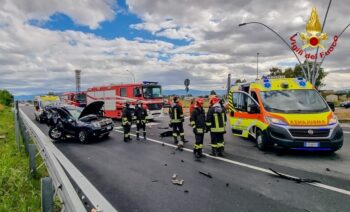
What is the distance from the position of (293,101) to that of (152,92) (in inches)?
522

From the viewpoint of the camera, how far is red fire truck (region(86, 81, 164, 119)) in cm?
2103

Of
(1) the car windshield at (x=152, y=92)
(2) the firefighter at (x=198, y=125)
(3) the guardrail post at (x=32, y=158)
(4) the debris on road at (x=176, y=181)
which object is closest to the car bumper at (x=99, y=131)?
(2) the firefighter at (x=198, y=125)

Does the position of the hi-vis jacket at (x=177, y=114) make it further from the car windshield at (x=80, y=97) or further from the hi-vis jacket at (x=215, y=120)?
the car windshield at (x=80, y=97)

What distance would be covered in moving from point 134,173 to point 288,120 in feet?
15.1

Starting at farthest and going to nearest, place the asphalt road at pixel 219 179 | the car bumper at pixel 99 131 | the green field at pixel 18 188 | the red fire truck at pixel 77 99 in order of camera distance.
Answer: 1. the red fire truck at pixel 77 99
2. the car bumper at pixel 99 131
3. the green field at pixel 18 188
4. the asphalt road at pixel 219 179

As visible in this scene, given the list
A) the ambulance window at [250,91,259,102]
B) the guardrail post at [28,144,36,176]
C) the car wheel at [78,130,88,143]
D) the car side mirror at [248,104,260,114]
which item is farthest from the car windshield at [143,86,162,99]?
the guardrail post at [28,144,36,176]

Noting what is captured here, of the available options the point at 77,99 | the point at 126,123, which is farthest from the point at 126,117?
the point at 77,99

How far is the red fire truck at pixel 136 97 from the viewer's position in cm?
2103

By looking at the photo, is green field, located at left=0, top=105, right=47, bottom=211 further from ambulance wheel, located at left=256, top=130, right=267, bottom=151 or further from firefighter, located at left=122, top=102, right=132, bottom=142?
ambulance wheel, located at left=256, top=130, right=267, bottom=151

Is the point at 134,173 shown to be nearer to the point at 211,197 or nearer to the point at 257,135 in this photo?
the point at 211,197

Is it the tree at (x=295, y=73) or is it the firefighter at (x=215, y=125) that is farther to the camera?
the tree at (x=295, y=73)

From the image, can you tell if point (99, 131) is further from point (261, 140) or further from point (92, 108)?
point (261, 140)

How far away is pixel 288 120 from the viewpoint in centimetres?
841

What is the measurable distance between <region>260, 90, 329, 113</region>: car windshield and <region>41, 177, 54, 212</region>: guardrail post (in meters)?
7.39
